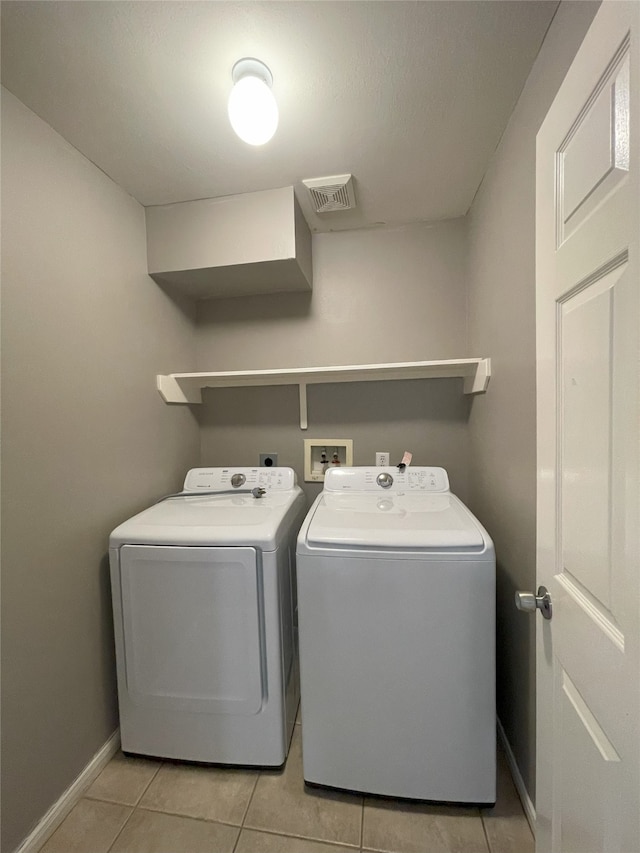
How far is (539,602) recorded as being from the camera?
0.77 metres

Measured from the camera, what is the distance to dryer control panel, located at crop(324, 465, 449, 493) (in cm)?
166

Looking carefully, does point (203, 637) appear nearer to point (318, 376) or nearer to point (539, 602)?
point (539, 602)

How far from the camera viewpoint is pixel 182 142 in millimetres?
1273

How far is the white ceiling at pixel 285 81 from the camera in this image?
881 mm

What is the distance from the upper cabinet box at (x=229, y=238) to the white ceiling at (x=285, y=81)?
0.11 m

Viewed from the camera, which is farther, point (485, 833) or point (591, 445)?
point (485, 833)

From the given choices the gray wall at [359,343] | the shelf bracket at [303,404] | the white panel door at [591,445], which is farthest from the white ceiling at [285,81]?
the shelf bracket at [303,404]

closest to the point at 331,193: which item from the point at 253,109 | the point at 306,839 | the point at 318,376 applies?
the point at 253,109

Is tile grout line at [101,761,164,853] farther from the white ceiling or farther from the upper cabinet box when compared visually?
the white ceiling

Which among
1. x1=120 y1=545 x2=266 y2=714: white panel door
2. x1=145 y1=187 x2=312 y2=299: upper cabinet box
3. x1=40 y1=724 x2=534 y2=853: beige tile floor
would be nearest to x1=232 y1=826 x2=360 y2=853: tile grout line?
x1=40 y1=724 x2=534 y2=853: beige tile floor

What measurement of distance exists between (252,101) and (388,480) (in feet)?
4.83

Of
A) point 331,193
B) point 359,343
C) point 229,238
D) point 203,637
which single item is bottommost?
point 203,637

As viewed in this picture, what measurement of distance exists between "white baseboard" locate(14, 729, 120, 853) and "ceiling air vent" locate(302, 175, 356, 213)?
247cm

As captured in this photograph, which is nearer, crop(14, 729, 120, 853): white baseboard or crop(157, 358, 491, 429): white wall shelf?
crop(14, 729, 120, 853): white baseboard
